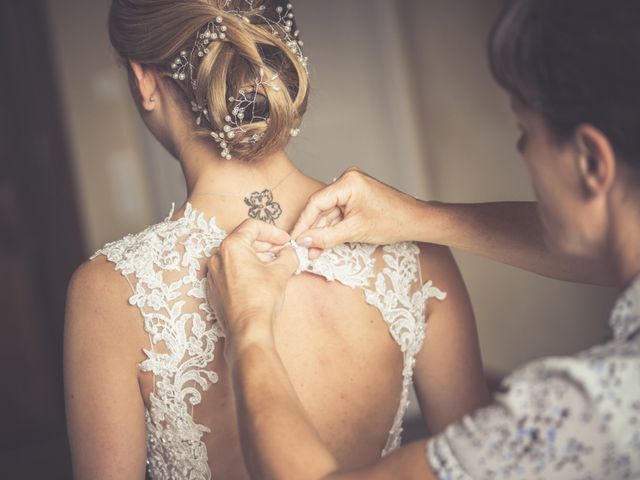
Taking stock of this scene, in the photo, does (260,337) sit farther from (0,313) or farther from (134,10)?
(0,313)

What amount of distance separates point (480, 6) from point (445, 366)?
287 centimetres

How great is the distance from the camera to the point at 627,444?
3.14 feet

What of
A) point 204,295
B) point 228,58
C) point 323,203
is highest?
point 228,58

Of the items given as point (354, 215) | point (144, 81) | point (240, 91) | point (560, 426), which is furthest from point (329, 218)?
point (560, 426)

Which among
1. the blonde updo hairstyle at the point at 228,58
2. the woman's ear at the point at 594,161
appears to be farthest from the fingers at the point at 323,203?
the woman's ear at the point at 594,161

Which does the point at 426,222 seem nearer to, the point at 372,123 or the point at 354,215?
the point at 354,215

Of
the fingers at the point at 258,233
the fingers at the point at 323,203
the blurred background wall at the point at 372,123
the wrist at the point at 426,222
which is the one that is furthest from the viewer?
the blurred background wall at the point at 372,123

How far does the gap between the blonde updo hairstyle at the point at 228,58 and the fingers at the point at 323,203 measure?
0.42 ft

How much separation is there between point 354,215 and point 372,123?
3.24 m

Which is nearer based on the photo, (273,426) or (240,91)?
(273,426)

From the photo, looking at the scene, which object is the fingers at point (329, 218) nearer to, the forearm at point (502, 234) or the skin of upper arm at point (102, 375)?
the forearm at point (502, 234)

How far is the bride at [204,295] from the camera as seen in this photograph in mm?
1392

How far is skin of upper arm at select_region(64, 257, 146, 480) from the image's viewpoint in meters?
1.38

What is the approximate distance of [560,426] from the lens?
96cm
